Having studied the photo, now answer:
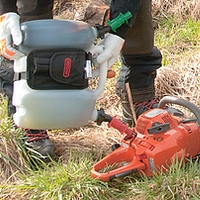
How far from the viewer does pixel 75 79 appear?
1620 millimetres

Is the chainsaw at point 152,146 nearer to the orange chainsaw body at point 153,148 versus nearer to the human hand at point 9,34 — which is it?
the orange chainsaw body at point 153,148

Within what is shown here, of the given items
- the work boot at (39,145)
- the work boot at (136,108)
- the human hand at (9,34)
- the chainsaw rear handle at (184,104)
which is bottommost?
the work boot at (39,145)

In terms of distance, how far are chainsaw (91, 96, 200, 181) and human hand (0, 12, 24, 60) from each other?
406mm

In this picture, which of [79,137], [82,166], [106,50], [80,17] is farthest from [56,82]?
[80,17]

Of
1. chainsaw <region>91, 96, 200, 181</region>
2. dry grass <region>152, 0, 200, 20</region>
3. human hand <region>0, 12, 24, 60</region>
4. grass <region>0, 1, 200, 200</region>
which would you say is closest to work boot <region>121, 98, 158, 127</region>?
grass <region>0, 1, 200, 200</region>

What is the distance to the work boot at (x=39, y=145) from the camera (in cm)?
205

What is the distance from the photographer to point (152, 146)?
5.72 feet

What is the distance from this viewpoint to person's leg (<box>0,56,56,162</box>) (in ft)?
6.75

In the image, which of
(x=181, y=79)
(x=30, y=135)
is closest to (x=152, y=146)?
(x=30, y=135)

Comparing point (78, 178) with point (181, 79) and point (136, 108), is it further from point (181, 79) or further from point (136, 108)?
point (181, 79)

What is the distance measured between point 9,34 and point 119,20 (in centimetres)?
41

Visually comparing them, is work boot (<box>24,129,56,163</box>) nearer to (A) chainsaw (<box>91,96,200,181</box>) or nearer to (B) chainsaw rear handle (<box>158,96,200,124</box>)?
(A) chainsaw (<box>91,96,200,181</box>)

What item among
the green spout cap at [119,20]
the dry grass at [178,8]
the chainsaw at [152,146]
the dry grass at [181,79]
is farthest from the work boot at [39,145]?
the dry grass at [178,8]

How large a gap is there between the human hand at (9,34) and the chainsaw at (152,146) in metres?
0.41
